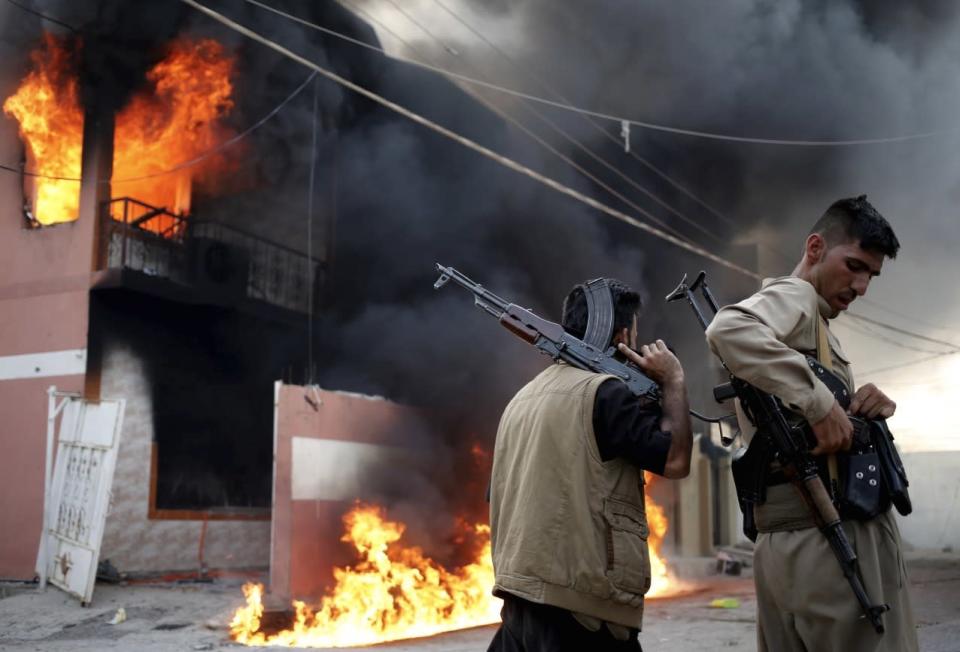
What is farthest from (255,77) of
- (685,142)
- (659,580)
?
(659,580)

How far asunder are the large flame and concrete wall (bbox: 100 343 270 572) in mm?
1998

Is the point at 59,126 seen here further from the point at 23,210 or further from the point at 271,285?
the point at 271,285

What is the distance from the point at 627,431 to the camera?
7.86 ft

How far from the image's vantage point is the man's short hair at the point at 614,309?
2.71 meters

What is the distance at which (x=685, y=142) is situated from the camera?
45.9 ft

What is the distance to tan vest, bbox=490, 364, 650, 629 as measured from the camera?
7.79 feet

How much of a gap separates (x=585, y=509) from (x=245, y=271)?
9957mm

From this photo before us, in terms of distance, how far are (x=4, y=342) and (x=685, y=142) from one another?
9868 millimetres

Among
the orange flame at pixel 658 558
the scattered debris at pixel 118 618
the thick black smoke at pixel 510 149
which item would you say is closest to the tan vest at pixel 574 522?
the scattered debris at pixel 118 618

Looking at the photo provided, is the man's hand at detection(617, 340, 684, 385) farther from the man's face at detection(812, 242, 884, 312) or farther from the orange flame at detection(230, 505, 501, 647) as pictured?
the orange flame at detection(230, 505, 501, 647)

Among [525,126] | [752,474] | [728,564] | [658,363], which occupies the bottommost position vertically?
[728,564]

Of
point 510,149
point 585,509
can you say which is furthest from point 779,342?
point 510,149

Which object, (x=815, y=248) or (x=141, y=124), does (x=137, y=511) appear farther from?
(x=815, y=248)

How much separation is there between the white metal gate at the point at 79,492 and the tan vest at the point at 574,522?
623cm
